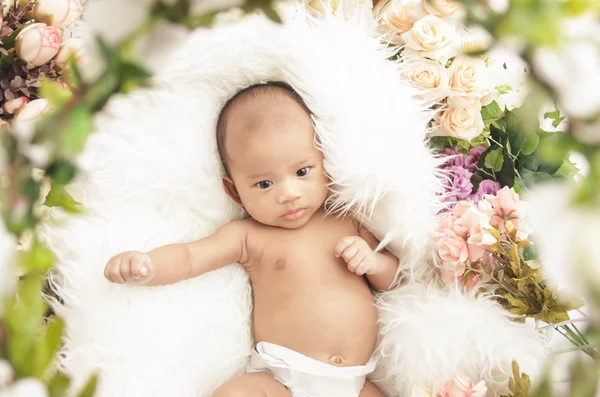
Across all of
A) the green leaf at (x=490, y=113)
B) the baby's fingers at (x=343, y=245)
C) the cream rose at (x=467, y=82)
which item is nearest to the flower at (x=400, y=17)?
the cream rose at (x=467, y=82)

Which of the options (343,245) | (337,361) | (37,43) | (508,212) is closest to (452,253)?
(508,212)

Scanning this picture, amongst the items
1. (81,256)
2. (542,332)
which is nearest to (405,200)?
(542,332)

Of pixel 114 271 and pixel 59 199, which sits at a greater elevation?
pixel 59 199

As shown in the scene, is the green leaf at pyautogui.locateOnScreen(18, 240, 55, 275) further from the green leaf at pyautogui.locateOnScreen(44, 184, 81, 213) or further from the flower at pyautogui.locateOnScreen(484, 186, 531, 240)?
the flower at pyautogui.locateOnScreen(484, 186, 531, 240)

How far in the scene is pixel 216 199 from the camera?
1.34 meters

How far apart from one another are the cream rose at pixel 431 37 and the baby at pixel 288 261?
30 centimetres

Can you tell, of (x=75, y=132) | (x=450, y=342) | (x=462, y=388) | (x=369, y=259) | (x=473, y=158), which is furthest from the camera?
(x=473, y=158)

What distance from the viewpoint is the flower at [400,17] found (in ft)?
4.43

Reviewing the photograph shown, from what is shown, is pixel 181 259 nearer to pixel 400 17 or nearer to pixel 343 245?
pixel 343 245

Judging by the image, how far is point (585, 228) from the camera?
0.69ft

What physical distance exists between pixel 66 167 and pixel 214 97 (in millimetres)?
1083

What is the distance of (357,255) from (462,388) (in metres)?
0.34

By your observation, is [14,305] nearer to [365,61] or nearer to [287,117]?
[287,117]

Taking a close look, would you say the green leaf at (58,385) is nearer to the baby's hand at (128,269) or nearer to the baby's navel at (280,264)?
the baby's hand at (128,269)
